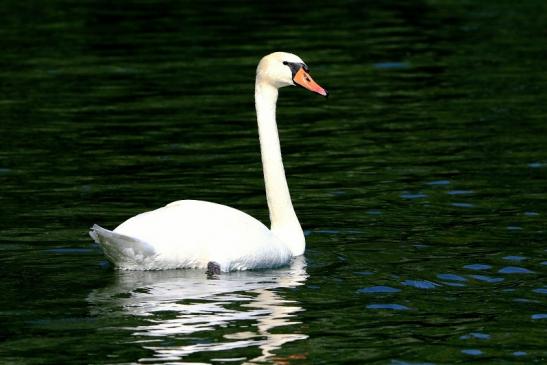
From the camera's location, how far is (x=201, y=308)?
33.7ft

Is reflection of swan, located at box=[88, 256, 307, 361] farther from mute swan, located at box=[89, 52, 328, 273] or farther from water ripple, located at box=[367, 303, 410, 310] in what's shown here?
water ripple, located at box=[367, 303, 410, 310]

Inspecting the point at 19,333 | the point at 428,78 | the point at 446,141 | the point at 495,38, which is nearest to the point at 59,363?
the point at 19,333

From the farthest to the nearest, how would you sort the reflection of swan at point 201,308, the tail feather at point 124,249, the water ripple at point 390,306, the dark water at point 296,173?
the tail feather at point 124,249
the water ripple at point 390,306
the dark water at point 296,173
the reflection of swan at point 201,308

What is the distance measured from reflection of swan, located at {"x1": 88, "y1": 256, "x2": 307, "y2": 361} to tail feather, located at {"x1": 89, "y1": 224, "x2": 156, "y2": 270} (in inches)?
3.9

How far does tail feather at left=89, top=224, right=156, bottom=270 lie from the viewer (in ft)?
35.4

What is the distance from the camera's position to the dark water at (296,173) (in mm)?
9781

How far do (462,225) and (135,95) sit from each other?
8646mm

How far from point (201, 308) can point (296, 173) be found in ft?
19.8

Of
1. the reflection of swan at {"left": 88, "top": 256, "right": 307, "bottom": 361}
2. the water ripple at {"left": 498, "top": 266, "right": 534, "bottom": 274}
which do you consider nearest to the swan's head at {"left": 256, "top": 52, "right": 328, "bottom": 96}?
the reflection of swan at {"left": 88, "top": 256, "right": 307, "bottom": 361}

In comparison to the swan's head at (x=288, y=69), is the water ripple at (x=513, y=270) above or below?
below

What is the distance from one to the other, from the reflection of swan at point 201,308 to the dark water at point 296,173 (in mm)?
27

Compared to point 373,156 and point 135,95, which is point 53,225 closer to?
point 373,156

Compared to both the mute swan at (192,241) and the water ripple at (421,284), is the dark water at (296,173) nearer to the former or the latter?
the water ripple at (421,284)

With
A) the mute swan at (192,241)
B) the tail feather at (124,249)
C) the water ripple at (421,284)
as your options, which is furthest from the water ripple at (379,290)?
the tail feather at (124,249)
